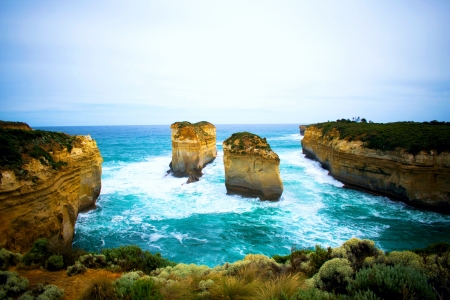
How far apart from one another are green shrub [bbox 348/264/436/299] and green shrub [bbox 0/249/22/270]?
344 inches

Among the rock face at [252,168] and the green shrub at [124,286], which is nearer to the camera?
the green shrub at [124,286]

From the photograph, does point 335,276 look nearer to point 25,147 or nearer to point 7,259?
point 7,259

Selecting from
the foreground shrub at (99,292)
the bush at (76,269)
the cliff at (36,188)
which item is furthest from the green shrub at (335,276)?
the cliff at (36,188)

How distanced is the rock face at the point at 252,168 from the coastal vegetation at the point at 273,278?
10578mm

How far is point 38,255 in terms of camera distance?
6.88 metres

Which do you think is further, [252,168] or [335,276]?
[252,168]

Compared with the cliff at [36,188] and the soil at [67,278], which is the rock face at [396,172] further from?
the cliff at [36,188]

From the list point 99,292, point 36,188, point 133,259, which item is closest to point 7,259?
point 36,188

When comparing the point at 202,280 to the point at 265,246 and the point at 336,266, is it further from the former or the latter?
the point at 265,246

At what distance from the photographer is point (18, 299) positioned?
457cm

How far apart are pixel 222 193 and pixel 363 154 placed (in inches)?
504

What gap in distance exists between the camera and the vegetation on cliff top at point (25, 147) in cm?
847

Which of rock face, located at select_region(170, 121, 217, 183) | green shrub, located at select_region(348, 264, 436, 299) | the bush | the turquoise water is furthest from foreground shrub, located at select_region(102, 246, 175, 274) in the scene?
rock face, located at select_region(170, 121, 217, 183)

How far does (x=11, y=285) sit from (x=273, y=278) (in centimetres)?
→ 583
